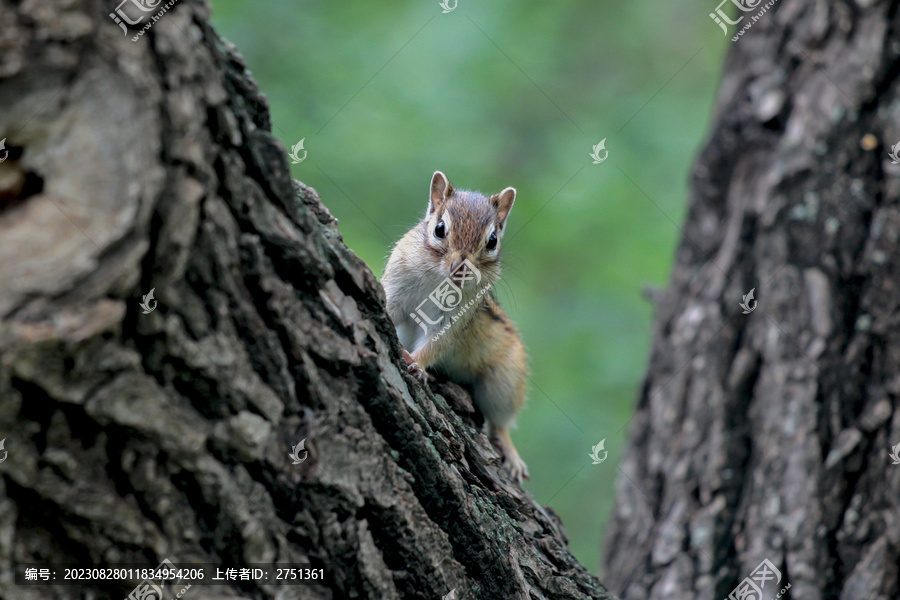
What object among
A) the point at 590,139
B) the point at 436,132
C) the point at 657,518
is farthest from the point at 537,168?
the point at 657,518

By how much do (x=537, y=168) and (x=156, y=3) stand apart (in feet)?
19.8

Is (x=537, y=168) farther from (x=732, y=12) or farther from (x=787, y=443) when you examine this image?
(x=787, y=443)

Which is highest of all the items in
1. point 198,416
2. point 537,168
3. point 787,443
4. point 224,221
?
point 537,168

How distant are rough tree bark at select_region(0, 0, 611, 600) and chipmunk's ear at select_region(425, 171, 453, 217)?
2450mm

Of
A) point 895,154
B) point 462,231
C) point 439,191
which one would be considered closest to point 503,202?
point 439,191

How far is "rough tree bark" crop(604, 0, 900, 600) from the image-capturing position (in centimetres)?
355

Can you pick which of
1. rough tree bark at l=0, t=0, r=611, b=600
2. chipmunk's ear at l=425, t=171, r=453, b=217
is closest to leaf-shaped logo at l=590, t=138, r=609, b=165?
chipmunk's ear at l=425, t=171, r=453, b=217

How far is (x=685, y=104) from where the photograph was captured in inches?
323

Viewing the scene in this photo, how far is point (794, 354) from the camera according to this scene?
3.74m

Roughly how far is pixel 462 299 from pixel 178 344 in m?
2.97

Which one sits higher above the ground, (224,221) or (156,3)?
(156,3)

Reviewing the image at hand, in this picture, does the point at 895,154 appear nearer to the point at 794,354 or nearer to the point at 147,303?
the point at 794,354

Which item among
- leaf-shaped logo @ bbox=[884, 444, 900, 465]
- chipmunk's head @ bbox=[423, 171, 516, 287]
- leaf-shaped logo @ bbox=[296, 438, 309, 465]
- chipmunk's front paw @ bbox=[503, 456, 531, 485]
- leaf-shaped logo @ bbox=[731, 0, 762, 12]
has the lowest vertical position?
leaf-shaped logo @ bbox=[296, 438, 309, 465]

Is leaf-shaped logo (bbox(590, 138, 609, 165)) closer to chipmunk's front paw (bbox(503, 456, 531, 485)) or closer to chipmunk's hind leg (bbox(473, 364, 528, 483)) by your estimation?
chipmunk's hind leg (bbox(473, 364, 528, 483))
